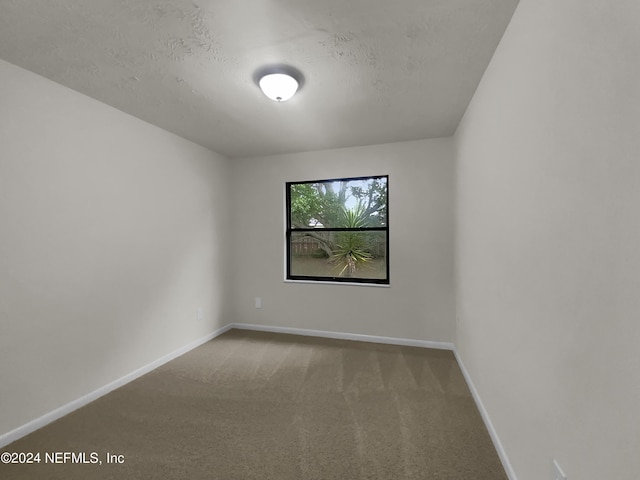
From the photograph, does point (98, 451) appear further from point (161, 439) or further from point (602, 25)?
point (602, 25)

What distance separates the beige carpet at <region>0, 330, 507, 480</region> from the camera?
62.9 inches

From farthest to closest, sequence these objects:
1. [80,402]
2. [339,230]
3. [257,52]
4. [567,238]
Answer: [339,230] → [80,402] → [257,52] → [567,238]

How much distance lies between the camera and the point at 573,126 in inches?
36.7

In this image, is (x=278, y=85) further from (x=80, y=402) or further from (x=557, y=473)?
(x=80, y=402)

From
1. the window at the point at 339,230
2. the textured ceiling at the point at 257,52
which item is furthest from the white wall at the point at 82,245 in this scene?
the window at the point at 339,230

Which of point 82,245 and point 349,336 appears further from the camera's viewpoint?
point 349,336

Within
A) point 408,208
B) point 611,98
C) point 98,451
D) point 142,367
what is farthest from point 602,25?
point 142,367

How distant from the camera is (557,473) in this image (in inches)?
41.1

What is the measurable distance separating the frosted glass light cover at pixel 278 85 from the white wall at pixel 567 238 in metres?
1.25

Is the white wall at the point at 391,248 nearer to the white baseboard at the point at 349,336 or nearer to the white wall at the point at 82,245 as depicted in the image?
the white baseboard at the point at 349,336

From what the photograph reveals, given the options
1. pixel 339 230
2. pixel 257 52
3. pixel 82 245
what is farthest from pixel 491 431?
pixel 82 245

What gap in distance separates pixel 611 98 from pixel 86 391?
3.32 m

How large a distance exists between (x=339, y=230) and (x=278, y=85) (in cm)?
206

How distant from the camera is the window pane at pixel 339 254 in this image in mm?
3588
